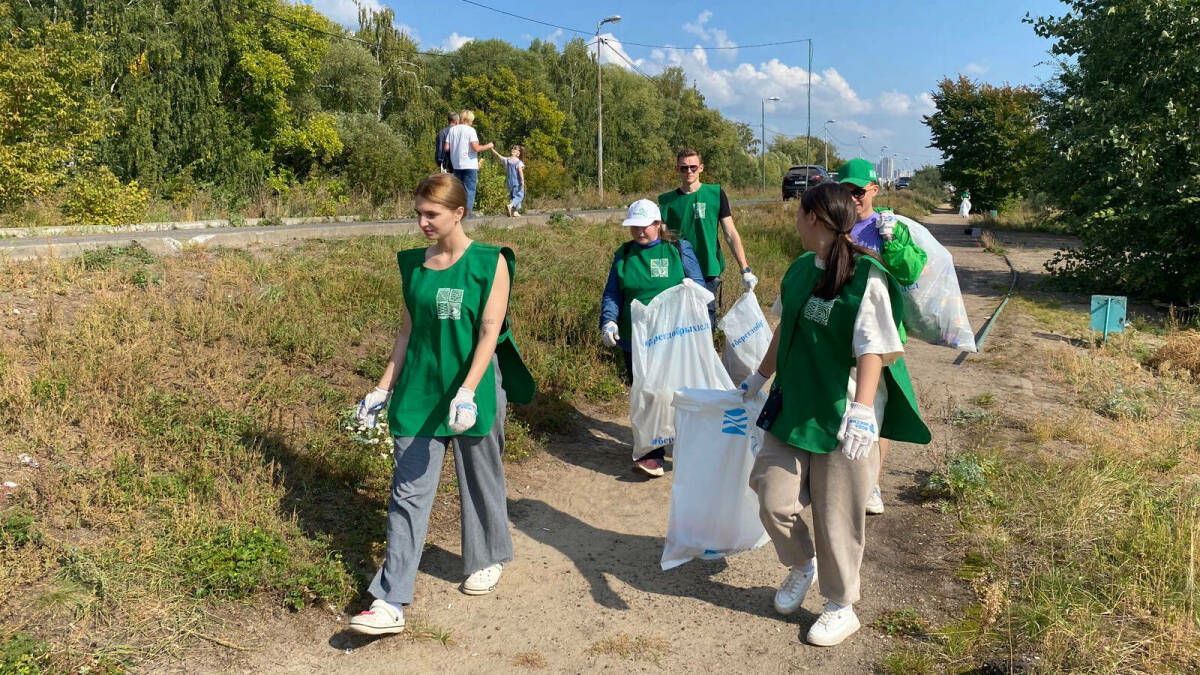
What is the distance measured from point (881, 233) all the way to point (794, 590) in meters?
1.49

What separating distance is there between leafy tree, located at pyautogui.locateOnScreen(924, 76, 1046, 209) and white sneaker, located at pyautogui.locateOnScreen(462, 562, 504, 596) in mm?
28169

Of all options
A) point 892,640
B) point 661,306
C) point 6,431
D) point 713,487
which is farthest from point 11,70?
point 892,640

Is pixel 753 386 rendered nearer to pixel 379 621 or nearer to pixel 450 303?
pixel 450 303

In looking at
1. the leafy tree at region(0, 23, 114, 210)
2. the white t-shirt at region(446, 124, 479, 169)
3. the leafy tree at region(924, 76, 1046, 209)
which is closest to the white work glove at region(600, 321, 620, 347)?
the white t-shirt at region(446, 124, 479, 169)

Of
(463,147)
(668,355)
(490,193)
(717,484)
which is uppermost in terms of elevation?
(463,147)

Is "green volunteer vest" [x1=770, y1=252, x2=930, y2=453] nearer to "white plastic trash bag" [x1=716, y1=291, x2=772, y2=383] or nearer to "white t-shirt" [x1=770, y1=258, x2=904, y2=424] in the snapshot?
"white t-shirt" [x1=770, y1=258, x2=904, y2=424]

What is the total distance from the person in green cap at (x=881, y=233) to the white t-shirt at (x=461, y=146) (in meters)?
8.09

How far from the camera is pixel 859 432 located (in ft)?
9.21

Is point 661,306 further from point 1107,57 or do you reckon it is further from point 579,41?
point 579,41

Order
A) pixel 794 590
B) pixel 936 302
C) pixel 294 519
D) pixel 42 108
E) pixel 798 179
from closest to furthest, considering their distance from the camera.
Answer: pixel 794 590 < pixel 936 302 < pixel 294 519 < pixel 42 108 < pixel 798 179

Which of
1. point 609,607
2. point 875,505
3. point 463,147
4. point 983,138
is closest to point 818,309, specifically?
point 609,607

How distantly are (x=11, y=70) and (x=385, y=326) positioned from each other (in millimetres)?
10787

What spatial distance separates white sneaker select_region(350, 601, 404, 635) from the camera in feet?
10.2

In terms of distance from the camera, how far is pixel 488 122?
44406mm
